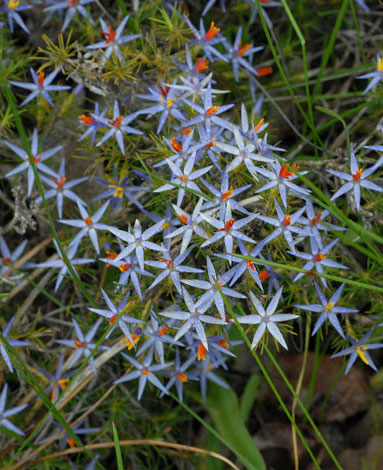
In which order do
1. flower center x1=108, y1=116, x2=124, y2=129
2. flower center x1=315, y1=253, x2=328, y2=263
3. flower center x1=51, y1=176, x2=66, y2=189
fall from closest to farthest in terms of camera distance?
flower center x1=315, y1=253, x2=328, y2=263
flower center x1=108, y1=116, x2=124, y2=129
flower center x1=51, y1=176, x2=66, y2=189

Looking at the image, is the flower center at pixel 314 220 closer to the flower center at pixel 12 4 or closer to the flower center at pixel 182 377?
the flower center at pixel 182 377

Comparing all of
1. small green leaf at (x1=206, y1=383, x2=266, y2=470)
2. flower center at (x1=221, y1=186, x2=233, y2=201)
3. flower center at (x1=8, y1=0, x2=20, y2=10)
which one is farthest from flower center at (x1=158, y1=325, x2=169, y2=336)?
flower center at (x1=8, y1=0, x2=20, y2=10)

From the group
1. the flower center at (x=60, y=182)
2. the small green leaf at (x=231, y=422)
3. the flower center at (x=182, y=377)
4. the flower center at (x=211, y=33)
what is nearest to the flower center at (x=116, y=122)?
the flower center at (x=60, y=182)

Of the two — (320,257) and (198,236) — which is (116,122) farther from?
(320,257)

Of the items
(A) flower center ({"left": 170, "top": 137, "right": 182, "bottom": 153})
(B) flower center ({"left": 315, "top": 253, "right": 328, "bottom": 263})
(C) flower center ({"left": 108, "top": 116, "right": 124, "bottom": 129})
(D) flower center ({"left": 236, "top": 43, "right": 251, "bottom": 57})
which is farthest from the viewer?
(D) flower center ({"left": 236, "top": 43, "right": 251, "bottom": 57})

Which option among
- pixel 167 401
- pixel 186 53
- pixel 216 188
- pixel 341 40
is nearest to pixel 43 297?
pixel 167 401

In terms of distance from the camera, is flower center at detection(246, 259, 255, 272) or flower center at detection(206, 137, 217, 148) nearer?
flower center at detection(246, 259, 255, 272)

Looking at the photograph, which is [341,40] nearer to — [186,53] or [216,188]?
[186,53]

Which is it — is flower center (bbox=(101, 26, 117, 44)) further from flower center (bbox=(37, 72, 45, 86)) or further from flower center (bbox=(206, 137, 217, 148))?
flower center (bbox=(206, 137, 217, 148))

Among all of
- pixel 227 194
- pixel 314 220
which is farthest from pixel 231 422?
pixel 227 194
